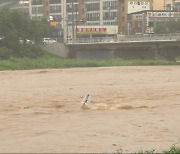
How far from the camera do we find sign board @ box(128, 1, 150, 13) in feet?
369

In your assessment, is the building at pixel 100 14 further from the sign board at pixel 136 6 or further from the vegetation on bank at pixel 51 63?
the vegetation on bank at pixel 51 63

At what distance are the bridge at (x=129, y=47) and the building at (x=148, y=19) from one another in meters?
27.3

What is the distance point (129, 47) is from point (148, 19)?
33.8m

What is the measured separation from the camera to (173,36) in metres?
65.6

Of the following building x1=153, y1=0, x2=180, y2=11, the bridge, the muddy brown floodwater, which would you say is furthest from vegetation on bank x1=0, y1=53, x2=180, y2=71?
building x1=153, y1=0, x2=180, y2=11

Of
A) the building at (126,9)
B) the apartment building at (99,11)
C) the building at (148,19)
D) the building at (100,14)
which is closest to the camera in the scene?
the building at (148,19)

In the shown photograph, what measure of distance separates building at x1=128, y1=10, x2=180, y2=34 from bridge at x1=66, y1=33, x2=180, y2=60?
27.3m

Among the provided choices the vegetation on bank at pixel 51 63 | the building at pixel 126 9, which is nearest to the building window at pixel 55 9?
the building at pixel 126 9

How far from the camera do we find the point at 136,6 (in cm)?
11362

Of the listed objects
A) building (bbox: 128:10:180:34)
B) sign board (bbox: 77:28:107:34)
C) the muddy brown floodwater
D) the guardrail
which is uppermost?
building (bbox: 128:10:180:34)

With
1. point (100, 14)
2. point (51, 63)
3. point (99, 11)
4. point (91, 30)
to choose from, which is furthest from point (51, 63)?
point (99, 11)

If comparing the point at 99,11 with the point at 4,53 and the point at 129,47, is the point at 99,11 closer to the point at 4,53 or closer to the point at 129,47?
the point at 129,47

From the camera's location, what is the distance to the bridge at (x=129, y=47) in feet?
219

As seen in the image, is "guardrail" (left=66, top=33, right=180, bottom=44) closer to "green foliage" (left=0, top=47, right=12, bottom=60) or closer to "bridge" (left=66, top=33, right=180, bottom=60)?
"bridge" (left=66, top=33, right=180, bottom=60)
